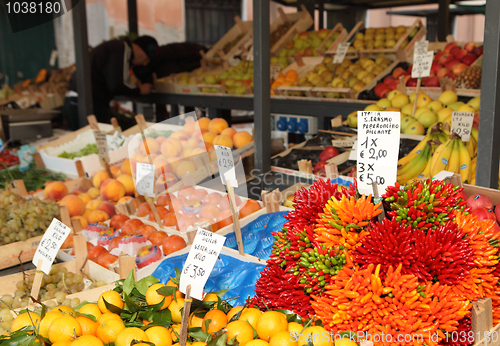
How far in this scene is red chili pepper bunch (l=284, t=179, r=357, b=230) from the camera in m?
1.20

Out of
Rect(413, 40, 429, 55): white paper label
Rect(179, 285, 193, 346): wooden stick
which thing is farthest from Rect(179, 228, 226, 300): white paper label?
Rect(413, 40, 429, 55): white paper label

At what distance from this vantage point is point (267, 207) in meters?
2.09

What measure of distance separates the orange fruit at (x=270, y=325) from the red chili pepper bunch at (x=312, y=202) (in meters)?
0.24

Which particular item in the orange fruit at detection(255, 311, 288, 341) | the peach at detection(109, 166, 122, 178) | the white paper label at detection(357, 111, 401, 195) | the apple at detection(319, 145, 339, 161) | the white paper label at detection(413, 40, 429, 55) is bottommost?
the peach at detection(109, 166, 122, 178)

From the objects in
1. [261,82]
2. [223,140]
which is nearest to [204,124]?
[223,140]

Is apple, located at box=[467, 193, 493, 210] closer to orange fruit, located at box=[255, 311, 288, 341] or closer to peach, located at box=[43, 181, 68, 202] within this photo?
orange fruit, located at box=[255, 311, 288, 341]

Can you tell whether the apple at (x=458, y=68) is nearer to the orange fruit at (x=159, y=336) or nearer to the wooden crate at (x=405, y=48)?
the wooden crate at (x=405, y=48)

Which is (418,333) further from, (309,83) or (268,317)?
(309,83)

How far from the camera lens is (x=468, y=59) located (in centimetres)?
369

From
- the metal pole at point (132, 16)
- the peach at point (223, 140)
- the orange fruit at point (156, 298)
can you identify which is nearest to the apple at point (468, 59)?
the peach at point (223, 140)

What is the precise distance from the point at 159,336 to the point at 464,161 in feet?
6.05

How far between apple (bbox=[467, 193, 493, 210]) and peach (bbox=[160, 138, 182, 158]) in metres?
1.50

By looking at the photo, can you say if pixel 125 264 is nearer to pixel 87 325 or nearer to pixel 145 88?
pixel 87 325

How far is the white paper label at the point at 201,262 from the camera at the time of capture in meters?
1.09
